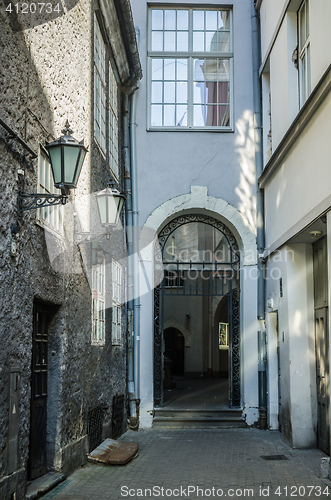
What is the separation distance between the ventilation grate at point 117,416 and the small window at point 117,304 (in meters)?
0.98

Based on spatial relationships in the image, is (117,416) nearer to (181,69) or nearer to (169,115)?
(169,115)

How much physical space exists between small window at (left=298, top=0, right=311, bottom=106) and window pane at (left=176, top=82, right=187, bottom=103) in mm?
3465

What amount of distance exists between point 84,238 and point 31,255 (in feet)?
6.16

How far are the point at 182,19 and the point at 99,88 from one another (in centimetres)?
425

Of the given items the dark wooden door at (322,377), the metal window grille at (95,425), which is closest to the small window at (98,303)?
the metal window grille at (95,425)

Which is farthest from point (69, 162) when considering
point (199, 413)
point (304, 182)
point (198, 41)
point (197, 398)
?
point (197, 398)

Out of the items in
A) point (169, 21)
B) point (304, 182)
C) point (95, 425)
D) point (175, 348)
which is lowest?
point (95, 425)

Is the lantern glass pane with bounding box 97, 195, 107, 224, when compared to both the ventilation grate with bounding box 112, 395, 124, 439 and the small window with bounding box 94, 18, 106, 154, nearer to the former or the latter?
the small window with bounding box 94, 18, 106, 154

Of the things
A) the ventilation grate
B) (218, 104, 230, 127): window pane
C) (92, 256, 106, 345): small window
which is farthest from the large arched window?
(92, 256, 106, 345): small window

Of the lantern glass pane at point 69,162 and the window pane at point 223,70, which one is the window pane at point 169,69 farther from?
the lantern glass pane at point 69,162

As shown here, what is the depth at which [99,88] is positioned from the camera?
8891 millimetres

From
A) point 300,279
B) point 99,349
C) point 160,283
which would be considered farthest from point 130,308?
point 300,279

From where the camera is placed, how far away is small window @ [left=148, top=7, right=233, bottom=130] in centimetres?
1178

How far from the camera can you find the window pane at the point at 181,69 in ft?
39.2
